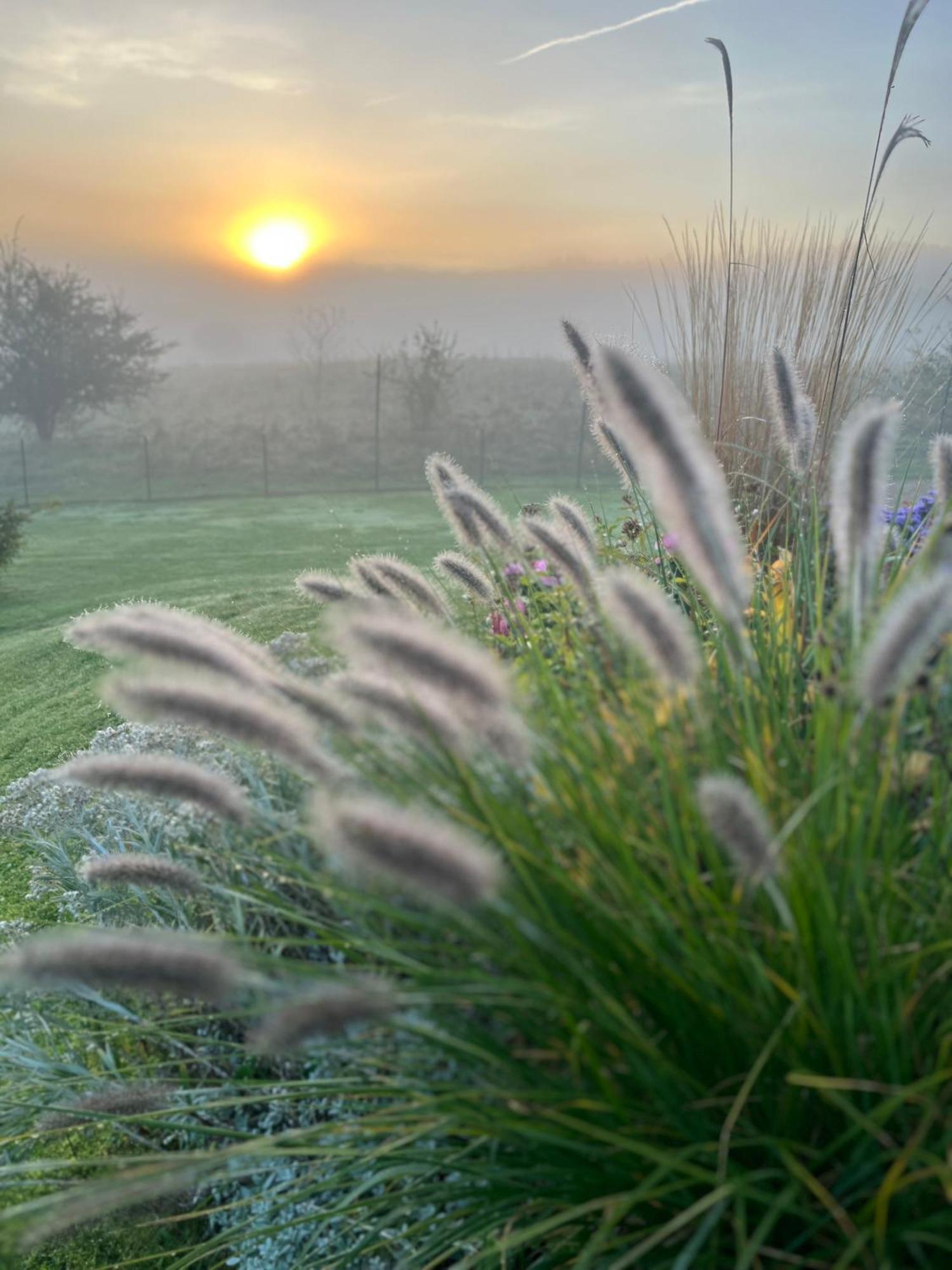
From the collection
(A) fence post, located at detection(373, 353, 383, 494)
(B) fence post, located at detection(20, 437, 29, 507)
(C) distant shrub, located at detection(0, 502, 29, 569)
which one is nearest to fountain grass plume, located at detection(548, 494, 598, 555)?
(C) distant shrub, located at detection(0, 502, 29, 569)

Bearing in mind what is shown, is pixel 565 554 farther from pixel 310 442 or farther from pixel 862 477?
pixel 310 442

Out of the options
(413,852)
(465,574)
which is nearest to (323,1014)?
(413,852)

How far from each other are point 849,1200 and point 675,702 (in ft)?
2.41

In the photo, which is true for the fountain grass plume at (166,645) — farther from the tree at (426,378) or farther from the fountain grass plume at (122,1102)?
the tree at (426,378)

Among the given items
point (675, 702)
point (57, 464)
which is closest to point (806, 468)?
point (675, 702)

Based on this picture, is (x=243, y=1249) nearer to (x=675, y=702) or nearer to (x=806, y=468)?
(x=675, y=702)

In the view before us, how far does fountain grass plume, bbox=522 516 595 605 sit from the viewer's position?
233 cm

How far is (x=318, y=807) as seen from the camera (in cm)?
133

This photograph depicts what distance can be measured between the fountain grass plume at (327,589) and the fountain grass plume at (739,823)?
56.6 inches

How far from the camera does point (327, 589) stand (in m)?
2.62

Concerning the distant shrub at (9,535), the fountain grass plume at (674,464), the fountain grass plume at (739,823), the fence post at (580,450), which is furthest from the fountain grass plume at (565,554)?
the fence post at (580,450)

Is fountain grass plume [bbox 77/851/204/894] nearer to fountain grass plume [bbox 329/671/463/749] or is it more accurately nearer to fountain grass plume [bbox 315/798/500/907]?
fountain grass plume [bbox 329/671/463/749]

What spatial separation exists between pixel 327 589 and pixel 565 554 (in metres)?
0.60

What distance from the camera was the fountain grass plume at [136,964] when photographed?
1.35 metres
